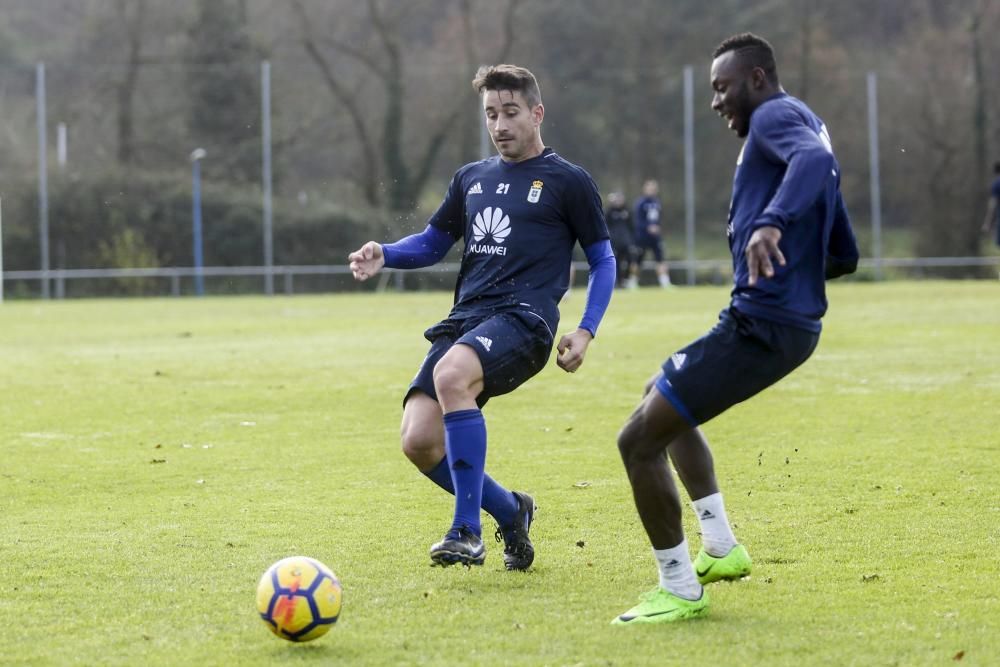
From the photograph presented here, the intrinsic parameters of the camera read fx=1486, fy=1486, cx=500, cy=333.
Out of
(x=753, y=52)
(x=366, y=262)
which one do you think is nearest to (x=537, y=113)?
(x=366, y=262)

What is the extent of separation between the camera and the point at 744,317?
15.9ft

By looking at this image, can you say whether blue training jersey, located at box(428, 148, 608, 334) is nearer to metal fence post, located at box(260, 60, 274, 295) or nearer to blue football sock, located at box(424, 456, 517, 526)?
blue football sock, located at box(424, 456, 517, 526)

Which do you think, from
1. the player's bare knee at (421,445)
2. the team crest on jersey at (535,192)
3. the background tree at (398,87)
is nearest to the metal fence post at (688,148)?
the background tree at (398,87)

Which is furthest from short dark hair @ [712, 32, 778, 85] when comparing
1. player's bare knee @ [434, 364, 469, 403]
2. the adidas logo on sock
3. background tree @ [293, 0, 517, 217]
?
background tree @ [293, 0, 517, 217]

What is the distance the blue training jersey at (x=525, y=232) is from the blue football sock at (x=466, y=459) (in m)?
0.52

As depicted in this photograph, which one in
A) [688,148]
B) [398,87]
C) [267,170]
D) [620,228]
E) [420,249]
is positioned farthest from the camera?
[398,87]

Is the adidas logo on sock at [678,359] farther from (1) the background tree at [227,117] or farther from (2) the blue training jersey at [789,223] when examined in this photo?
(1) the background tree at [227,117]

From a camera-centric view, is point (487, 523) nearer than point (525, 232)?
No

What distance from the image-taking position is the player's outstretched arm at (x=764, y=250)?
4453 millimetres

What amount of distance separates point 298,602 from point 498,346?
1571 mm

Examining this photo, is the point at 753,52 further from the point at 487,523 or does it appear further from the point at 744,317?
the point at 487,523

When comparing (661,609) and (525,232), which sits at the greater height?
(525,232)

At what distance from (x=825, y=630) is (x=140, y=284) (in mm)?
33437

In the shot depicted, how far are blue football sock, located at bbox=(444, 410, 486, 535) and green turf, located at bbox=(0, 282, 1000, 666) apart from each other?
244 mm
